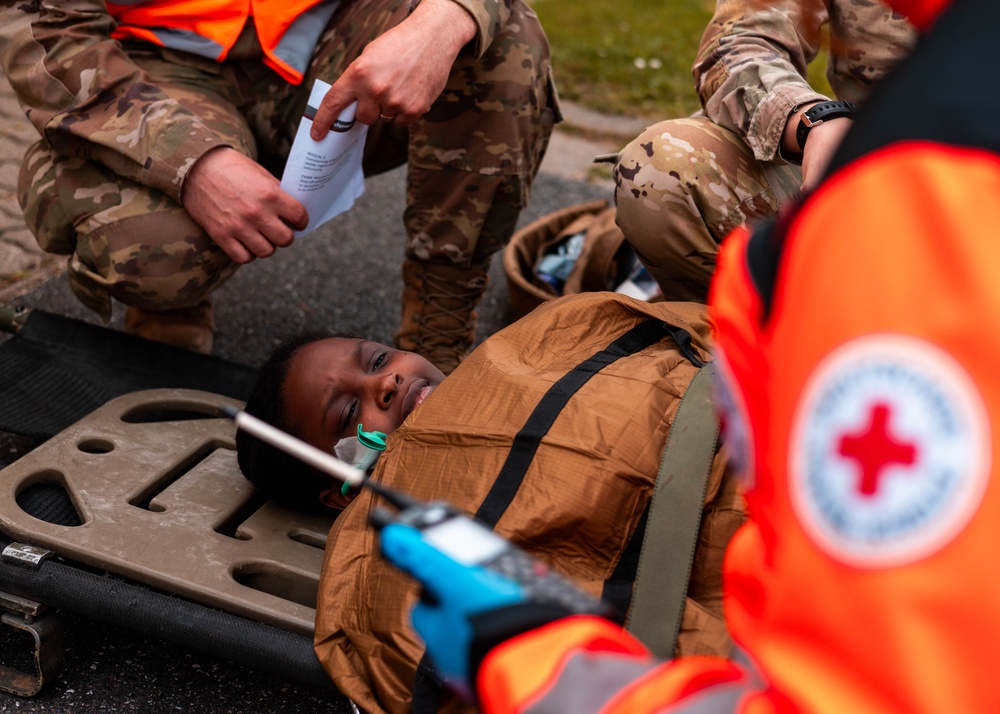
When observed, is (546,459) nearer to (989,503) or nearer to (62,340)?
(989,503)

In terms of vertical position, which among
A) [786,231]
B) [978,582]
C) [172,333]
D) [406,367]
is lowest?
[172,333]

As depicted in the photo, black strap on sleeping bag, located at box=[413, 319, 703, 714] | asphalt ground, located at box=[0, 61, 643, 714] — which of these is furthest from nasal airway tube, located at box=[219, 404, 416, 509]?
asphalt ground, located at box=[0, 61, 643, 714]

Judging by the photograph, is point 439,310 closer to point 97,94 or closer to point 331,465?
point 97,94

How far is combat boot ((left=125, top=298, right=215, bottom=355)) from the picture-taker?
2428 millimetres

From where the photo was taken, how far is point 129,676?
1.70m

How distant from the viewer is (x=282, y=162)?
2400 millimetres

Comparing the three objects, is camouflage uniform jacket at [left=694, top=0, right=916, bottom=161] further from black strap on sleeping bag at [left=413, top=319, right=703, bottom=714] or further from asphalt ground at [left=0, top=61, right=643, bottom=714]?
asphalt ground at [left=0, top=61, right=643, bottom=714]

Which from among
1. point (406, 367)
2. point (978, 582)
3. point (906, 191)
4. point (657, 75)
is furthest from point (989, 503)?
point (657, 75)

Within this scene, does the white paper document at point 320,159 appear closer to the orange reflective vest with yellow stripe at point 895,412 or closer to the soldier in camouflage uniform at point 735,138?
the soldier in camouflage uniform at point 735,138

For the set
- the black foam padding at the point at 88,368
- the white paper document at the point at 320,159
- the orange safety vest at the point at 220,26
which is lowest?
the black foam padding at the point at 88,368

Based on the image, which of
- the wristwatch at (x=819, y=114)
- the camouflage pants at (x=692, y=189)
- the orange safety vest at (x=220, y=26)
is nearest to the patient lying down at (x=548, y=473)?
the camouflage pants at (x=692, y=189)

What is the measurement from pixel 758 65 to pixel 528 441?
0.97 meters

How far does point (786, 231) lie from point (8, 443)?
75.5 inches

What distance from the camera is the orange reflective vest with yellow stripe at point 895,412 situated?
0.65 metres
